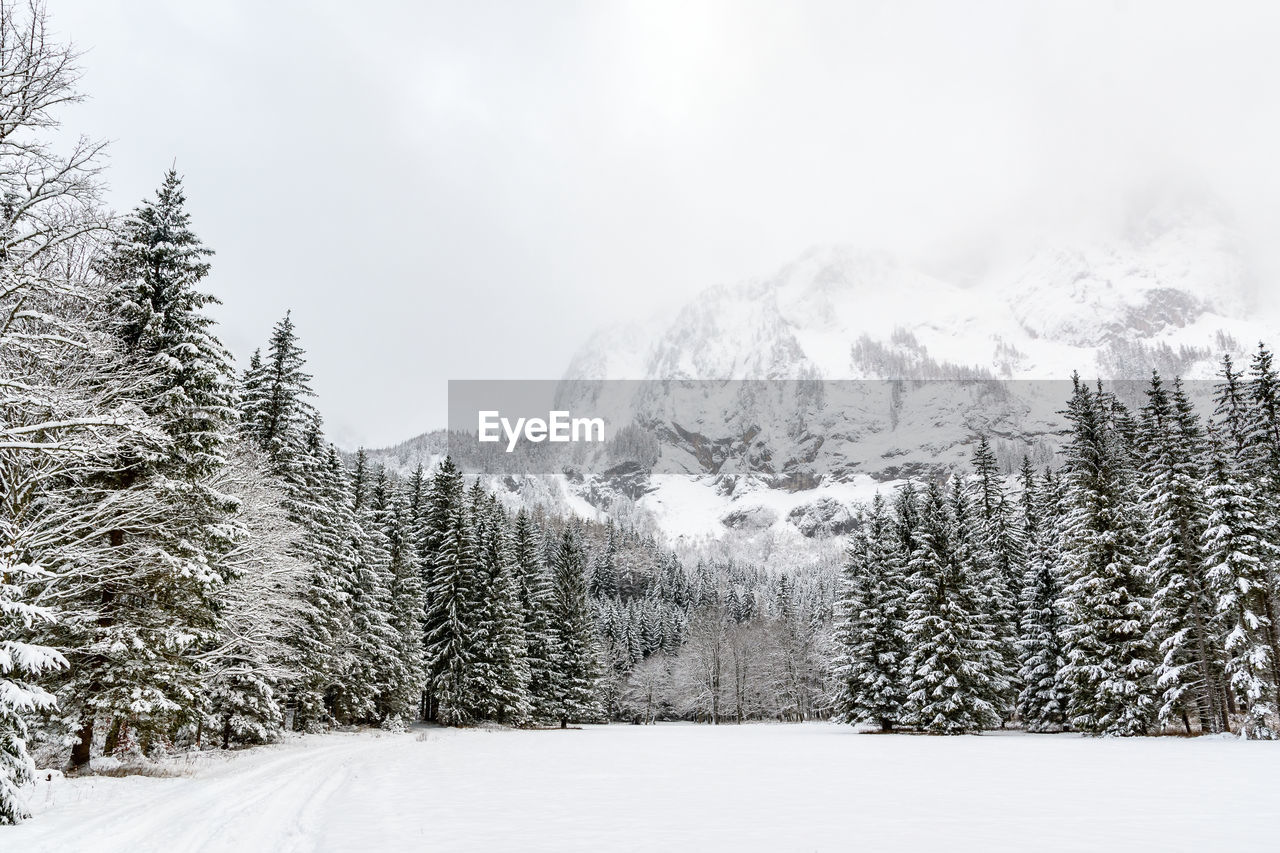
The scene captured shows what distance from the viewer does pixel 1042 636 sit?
42.8 meters

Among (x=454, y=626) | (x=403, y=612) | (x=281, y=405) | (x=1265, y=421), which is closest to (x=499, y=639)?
(x=454, y=626)

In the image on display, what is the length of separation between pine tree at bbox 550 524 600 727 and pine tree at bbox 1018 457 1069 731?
2954 centimetres

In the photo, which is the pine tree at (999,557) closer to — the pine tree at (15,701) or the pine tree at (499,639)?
the pine tree at (499,639)

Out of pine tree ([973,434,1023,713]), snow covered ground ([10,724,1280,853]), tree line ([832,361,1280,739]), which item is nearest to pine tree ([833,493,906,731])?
tree line ([832,361,1280,739])

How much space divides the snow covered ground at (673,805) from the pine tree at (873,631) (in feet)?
61.5

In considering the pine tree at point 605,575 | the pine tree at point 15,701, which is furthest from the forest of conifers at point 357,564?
the pine tree at point 605,575

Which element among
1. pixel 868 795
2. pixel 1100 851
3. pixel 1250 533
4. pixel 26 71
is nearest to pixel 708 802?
pixel 868 795

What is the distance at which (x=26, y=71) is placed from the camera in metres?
11.1

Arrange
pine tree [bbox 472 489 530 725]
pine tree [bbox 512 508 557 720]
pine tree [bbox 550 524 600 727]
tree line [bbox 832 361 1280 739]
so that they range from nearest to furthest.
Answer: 1. tree line [bbox 832 361 1280 739]
2. pine tree [bbox 472 489 530 725]
3. pine tree [bbox 512 508 557 720]
4. pine tree [bbox 550 524 600 727]

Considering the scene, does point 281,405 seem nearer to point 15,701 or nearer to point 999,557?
point 15,701

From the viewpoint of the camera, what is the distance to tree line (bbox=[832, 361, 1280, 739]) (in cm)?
3059

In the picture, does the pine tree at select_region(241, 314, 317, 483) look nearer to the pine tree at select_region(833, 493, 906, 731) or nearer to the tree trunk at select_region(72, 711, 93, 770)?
the tree trunk at select_region(72, 711, 93, 770)

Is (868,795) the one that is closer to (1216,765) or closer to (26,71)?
(1216,765)

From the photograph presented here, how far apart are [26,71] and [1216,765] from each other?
2909 centimetres
